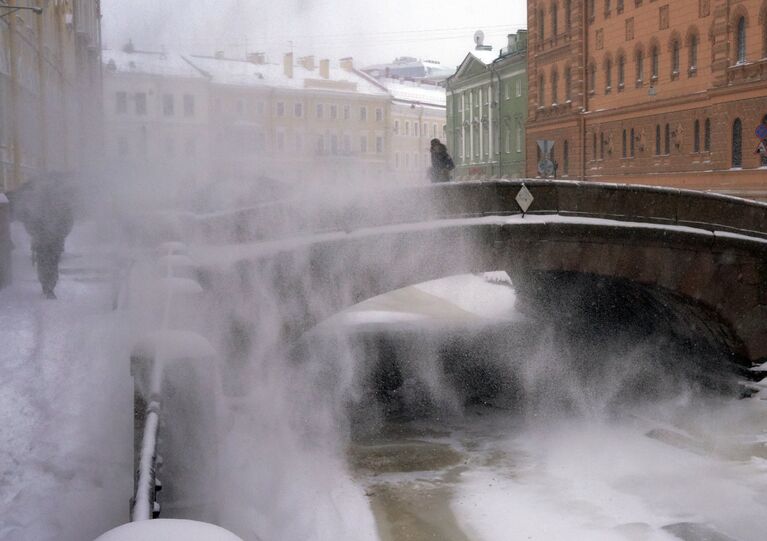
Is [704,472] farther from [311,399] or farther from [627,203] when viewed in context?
[311,399]

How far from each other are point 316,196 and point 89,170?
19278mm

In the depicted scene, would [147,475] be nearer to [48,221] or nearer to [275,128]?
[48,221]

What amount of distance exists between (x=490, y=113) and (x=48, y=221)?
4589 centimetres

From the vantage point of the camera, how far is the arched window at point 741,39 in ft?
102

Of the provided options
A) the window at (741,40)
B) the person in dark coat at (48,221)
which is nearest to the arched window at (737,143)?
the window at (741,40)

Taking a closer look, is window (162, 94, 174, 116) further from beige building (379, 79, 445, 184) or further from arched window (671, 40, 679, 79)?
beige building (379, 79, 445, 184)

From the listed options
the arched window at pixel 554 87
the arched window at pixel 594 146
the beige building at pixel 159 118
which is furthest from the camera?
the arched window at pixel 554 87

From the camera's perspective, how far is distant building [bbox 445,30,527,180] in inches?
2078

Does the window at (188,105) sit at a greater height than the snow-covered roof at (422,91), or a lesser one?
lesser

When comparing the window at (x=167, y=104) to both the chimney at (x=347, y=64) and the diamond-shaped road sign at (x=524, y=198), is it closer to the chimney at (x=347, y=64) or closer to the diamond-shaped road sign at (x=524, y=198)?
the diamond-shaped road sign at (x=524, y=198)

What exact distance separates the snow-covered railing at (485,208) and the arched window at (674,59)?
22246 millimetres

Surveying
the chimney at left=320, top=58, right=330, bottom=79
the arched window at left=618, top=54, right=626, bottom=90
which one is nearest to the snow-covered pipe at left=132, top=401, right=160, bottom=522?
the chimney at left=320, top=58, right=330, bottom=79

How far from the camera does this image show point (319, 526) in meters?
9.52

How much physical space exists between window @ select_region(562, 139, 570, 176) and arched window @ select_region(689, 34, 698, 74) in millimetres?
10463
